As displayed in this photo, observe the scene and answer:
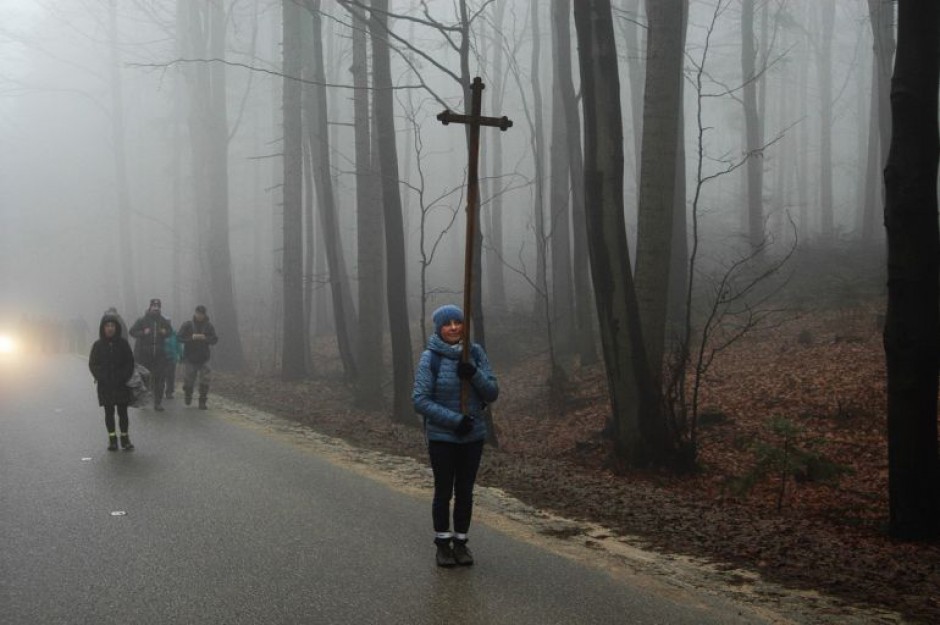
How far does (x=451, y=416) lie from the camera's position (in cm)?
634

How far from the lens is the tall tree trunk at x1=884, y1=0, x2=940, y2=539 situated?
7.09 metres

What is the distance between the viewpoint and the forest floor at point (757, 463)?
6.72m

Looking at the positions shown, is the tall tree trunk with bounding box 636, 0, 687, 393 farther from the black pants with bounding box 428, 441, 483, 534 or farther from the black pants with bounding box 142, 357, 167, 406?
the black pants with bounding box 142, 357, 167, 406

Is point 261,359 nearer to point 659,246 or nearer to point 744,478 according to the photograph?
point 659,246

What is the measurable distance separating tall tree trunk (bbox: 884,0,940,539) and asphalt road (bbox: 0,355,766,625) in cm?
A: 251

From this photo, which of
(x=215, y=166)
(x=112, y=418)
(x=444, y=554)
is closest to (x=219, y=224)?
(x=215, y=166)

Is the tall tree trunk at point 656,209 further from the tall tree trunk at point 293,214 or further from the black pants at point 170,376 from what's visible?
the tall tree trunk at point 293,214

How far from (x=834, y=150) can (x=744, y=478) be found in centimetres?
6909

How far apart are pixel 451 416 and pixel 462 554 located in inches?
41.0

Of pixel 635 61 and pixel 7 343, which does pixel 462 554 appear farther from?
pixel 7 343

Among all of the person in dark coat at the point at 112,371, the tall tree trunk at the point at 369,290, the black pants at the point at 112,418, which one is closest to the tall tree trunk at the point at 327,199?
the tall tree trunk at the point at 369,290

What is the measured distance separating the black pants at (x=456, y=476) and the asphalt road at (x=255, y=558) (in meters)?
0.35

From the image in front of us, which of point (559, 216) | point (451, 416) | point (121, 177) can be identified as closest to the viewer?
point (451, 416)

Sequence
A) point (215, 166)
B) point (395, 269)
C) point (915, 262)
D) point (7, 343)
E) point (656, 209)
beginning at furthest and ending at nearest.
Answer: point (7, 343), point (215, 166), point (395, 269), point (656, 209), point (915, 262)
